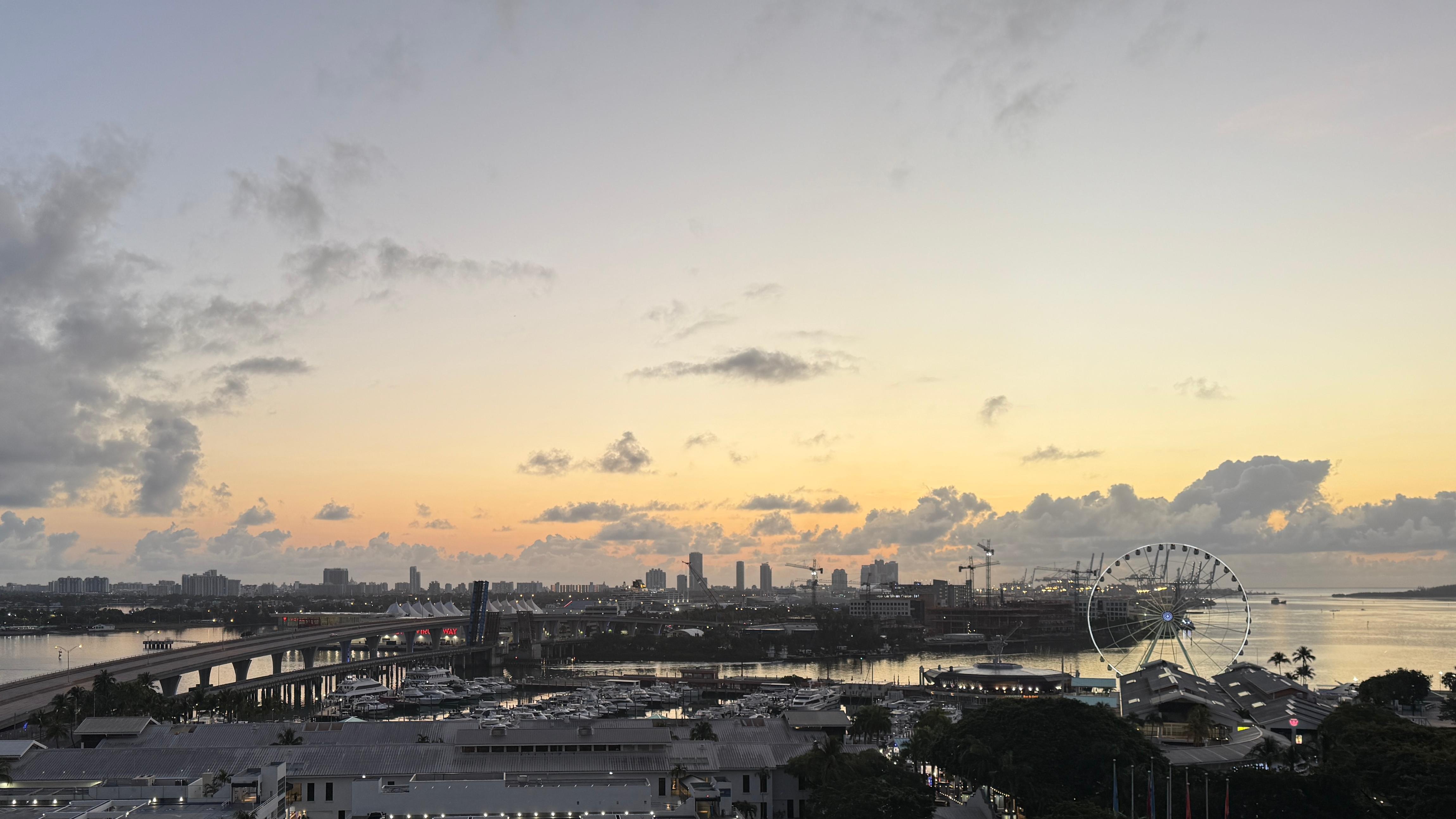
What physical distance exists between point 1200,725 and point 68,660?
5535 inches

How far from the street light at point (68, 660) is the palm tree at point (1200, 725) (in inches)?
2860

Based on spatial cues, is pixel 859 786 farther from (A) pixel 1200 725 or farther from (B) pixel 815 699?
(B) pixel 815 699

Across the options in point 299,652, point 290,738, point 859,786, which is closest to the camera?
point 859,786

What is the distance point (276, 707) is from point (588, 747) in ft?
173

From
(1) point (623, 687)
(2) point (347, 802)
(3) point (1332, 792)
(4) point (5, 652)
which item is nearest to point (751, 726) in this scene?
(2) point (347, 802)

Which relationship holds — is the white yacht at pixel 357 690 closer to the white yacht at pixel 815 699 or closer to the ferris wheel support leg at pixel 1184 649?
the white yacht at pixel 815 699

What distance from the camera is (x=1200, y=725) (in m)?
60.9

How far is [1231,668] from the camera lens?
82688 millimetres

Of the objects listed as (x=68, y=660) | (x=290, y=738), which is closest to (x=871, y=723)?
(x=290, y=738)

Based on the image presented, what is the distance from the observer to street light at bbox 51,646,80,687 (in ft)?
253

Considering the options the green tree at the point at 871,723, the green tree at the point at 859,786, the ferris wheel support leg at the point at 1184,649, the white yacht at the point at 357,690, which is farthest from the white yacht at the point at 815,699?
the white yacht at the point at 357,690

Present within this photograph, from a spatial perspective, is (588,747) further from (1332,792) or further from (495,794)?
(1332,792)

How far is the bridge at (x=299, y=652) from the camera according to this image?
74875 mm

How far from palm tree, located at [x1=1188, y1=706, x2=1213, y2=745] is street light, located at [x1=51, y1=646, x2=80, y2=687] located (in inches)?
2860
